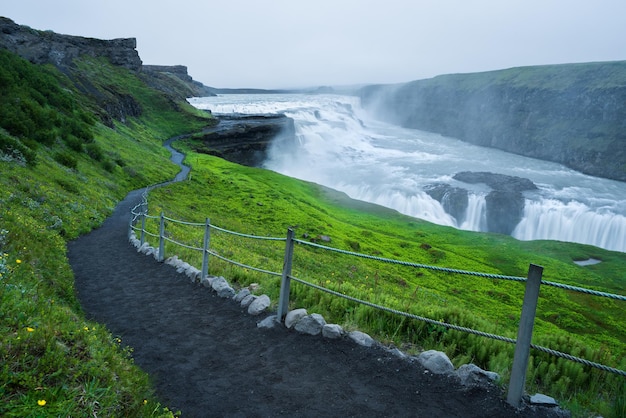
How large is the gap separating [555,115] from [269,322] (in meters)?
177

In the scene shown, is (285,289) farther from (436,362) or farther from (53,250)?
(53,250)

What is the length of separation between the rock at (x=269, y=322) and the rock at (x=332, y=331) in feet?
3.99

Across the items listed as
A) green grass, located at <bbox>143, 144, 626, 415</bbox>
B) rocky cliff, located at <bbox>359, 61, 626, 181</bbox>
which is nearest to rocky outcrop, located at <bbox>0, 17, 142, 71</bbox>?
green grass, located at <bbox>143, 144, 626, 415</bbox>

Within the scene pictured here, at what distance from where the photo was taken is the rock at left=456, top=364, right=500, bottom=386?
5.78m

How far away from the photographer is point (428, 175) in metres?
95.9

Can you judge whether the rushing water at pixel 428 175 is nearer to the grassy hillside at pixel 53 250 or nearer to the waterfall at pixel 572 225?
the waterfall at pixel 572 225

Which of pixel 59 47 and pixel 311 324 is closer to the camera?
pixel 311 324

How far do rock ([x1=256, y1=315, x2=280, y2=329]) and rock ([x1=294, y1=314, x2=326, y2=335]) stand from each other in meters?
0.58

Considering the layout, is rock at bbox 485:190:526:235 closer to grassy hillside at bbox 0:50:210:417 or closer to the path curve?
grassy hillside at bbox 0:50:210:417

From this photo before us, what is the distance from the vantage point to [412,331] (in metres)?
7.60

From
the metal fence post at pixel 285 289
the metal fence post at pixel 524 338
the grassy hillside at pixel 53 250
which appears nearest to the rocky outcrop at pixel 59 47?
the grassy hillside at pixel 53 250

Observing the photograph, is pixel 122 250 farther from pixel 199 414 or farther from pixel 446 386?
pixel 446 386

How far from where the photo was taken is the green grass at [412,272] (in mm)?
7031

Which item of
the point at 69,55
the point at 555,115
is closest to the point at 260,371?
the point at 69,55
